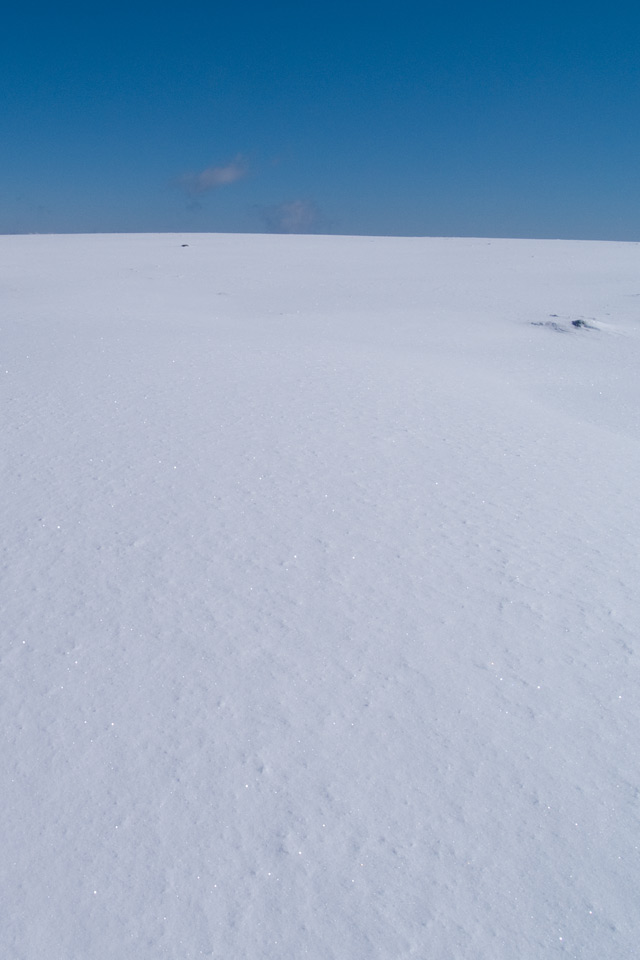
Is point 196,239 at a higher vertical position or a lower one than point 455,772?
higher

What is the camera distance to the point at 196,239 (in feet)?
44.5

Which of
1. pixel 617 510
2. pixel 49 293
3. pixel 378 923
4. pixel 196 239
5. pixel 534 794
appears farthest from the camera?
pixel 196 239

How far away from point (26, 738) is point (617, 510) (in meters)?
1.79

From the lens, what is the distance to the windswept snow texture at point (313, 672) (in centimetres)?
105

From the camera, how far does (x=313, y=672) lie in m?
1.48

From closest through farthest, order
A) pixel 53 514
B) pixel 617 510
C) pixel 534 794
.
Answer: pixel 534 794, pixel 53 514, pixel 617 510

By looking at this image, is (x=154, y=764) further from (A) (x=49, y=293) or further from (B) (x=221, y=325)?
(A) (x=49, y=293)

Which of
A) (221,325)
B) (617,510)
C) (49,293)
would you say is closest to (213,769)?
(617,510)

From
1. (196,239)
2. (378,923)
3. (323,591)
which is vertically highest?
(196,239)

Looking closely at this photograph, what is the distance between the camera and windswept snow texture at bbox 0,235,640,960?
1.05 metres

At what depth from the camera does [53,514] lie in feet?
6.69

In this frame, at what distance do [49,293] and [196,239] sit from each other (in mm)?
7981

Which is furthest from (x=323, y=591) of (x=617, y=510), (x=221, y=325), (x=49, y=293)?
(x=49, y=293)

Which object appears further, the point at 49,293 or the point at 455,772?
the point at 49,293
